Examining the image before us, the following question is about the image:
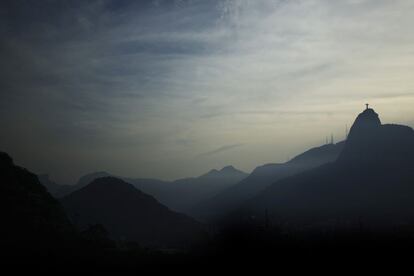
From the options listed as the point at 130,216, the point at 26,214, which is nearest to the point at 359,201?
the point at 130,216

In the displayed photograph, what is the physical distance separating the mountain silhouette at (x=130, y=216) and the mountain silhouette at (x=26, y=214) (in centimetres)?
4998

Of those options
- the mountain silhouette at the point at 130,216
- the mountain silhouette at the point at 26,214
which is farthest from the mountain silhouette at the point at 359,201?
the mountain silhouette at the point at 26,214

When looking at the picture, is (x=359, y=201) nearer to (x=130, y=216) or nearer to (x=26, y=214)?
(x=130, y=216)

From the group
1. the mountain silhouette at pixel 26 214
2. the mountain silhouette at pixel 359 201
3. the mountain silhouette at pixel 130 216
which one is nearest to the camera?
the mountain silhouette at pixel 26 214

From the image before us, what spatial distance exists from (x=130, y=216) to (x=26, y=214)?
8932 centimetres

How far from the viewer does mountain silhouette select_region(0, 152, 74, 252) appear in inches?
3044

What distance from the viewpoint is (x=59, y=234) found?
84.3 meters

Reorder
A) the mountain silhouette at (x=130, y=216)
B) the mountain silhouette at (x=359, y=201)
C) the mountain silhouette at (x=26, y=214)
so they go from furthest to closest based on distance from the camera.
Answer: the mountain silhouette at (x=130, y=216) → the mountain silhouette at (x=359, y=201) → the mountain silhouette at (x=26, y=214)

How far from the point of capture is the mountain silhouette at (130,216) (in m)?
157

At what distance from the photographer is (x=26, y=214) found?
87.7m

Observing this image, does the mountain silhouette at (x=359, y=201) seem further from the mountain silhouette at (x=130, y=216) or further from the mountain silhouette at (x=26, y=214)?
the mountain silhouette at (x=26, y=214)

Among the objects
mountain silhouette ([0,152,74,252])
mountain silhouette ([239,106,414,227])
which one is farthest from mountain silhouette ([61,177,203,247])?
mountain silhouette ([0,152,74,252])

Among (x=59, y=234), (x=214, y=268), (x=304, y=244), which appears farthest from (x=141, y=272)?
(x=59, y=234)

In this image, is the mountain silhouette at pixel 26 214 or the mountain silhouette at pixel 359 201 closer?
the mountain silhouette at pixel 26 214
